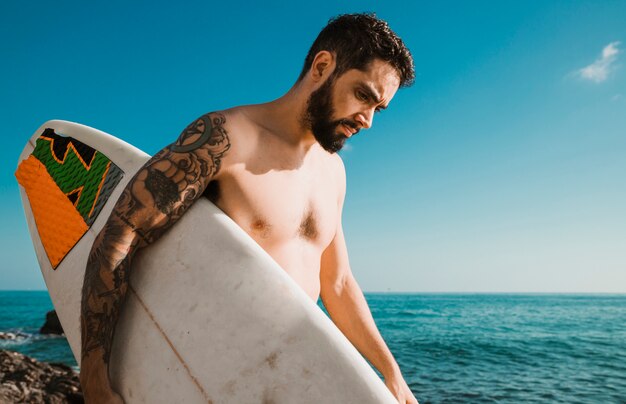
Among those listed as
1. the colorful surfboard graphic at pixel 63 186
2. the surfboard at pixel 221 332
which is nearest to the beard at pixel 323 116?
the surfboard at pixel 221 332

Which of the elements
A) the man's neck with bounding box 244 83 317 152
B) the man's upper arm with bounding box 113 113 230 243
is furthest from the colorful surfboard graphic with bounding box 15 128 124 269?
the man's neck with bounding box 244 83 317 152

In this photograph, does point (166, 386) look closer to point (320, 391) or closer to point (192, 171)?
point (320, 391)

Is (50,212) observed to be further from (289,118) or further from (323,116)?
(323,116)

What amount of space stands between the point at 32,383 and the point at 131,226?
15.9 ft

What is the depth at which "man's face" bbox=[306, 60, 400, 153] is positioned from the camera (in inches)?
60.5

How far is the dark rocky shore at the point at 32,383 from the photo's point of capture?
4.07 m

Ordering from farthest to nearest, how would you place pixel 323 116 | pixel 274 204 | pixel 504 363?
1. pixel 504 363
2. pixel 323 116
3. pixel 274 204

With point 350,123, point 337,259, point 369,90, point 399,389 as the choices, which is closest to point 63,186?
point 337,259

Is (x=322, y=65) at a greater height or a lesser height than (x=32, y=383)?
greater

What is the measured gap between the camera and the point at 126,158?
1970mm

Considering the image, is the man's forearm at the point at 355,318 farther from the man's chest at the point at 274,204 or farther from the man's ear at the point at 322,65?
the man's ear at the point at 322,65

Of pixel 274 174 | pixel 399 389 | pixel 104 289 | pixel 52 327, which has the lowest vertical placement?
pixel 52 327

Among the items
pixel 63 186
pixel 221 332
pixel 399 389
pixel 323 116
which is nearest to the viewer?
pixel 221 332

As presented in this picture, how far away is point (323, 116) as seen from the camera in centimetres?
159
